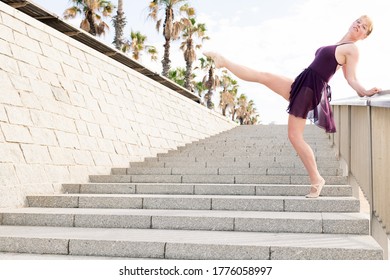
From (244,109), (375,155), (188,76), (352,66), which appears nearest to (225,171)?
(352,66)

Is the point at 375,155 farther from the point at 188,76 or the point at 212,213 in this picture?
the point at 188,76

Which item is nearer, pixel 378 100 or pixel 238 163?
pixel 378 100

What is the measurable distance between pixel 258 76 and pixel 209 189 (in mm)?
1640

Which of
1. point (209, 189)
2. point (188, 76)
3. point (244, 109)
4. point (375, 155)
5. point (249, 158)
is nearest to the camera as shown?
point (375, 155)

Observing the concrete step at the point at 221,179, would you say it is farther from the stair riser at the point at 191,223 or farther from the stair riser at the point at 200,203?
the stair riser at the point at 191,223

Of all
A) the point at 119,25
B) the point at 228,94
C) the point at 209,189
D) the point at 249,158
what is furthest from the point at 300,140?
the point at 228,94

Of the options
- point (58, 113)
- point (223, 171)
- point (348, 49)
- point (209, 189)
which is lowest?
point (209, 189)

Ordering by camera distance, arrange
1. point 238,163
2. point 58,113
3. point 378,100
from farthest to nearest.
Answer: point 238,163, point 58,113, point 378,100

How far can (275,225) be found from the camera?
391 cm

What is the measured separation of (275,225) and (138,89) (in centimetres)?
624

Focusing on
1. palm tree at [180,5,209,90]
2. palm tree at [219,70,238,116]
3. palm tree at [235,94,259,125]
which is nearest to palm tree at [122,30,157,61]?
palm tree at [180,5,209,90]

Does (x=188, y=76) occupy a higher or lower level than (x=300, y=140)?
higher

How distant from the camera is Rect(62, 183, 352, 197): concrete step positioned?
4.99m

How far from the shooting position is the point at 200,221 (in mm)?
4066
